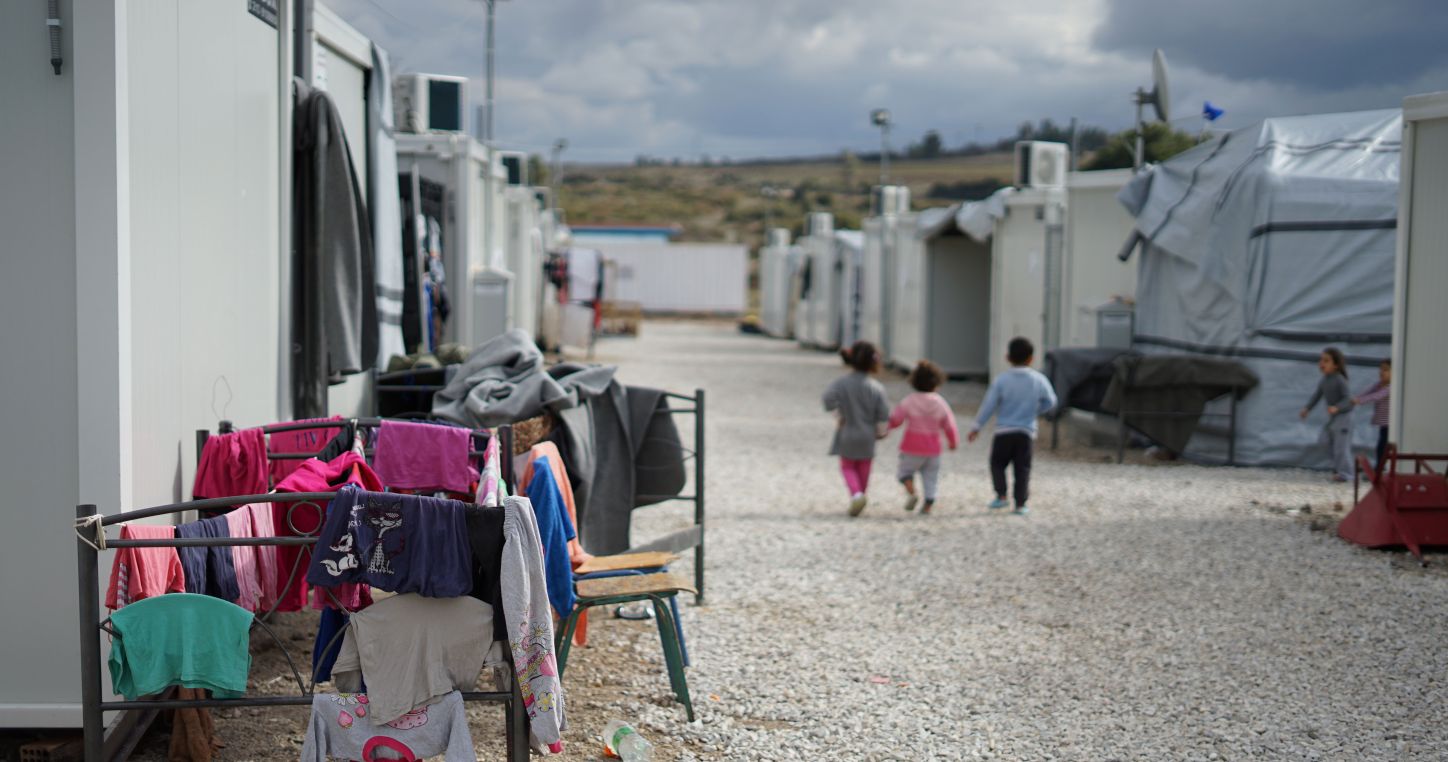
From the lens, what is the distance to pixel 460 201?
11031mm

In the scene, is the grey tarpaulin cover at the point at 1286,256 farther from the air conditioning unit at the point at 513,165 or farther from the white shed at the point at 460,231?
the air conditioning unit at the point at 513,165

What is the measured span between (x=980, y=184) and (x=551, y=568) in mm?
19320

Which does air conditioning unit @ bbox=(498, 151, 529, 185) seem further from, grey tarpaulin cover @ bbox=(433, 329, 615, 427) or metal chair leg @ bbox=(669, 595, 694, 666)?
metal chair leg @ bbox=(669, 595, 694, 666)

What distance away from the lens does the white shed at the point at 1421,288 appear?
24.5 ft

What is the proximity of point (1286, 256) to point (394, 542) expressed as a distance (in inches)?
353

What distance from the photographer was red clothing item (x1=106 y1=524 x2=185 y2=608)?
10.3 ft

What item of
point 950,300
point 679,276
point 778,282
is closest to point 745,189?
point 679,276

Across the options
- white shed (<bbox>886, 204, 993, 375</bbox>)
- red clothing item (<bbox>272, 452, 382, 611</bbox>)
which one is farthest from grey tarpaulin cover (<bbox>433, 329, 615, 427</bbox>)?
white shed (<bbox>886, 204, 993, 375</bbox>)

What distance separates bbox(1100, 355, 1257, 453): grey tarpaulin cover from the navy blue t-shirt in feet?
28.3

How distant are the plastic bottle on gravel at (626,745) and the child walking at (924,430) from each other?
4432 millimetres

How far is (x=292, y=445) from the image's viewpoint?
14.5 ft

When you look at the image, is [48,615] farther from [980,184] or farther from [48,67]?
[980,184]

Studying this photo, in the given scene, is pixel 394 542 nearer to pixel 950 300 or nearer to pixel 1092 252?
pixel 1092 252

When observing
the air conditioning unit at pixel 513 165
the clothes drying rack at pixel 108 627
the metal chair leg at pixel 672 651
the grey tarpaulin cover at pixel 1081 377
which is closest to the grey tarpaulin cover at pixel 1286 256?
the grey tarpaulin cover at pixel 1081 377
